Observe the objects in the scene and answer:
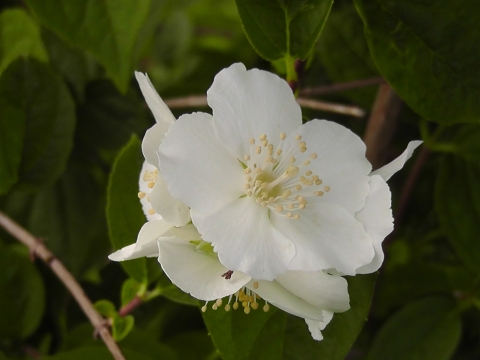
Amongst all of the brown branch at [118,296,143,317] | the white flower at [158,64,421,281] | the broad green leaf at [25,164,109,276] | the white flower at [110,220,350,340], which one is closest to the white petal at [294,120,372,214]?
the white flower at [158,64,421,281]

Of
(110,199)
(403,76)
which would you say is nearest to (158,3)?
(110,199)

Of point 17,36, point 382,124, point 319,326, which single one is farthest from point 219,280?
point 17,36

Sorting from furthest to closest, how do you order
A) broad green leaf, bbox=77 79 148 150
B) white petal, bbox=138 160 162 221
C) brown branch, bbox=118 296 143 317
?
broad green leaf, bbox=77 79 148 150 < brown branch, bbox=118 296 143 317 < white petal, bbox=138 160 162 221

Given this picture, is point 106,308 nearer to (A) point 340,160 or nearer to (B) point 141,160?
(B) point 141,160

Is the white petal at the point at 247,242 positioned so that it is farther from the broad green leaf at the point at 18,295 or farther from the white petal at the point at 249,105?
the broad green leaf at the point at 18,295

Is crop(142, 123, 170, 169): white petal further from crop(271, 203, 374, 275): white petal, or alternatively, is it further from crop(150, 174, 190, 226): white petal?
crop(271, 203, 374, 275): white petal

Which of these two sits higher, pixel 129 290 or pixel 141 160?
pixel 141 160

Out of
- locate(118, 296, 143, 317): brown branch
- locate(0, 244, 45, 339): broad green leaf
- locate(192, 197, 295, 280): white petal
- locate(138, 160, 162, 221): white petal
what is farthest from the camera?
locate(0, 244, 45, 339): broad green leaf
